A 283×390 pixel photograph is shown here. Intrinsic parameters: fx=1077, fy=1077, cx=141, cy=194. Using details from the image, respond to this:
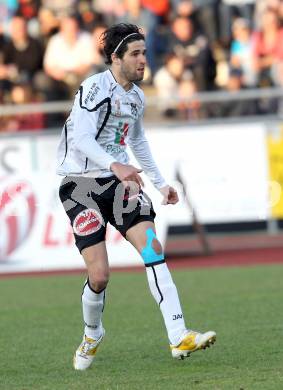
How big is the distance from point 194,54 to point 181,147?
2.53 metres

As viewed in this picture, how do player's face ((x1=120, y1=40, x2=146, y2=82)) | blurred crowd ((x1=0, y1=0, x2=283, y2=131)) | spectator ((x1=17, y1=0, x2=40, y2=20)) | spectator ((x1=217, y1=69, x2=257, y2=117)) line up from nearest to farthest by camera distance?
player's face ((x1=120, y1=40, x2=146, y2=82)) < spectator ((x1=217, y1=69, x2=257, y2=117)) < blurred crowd ((x1=0, y1=0, x2=283, y2=131)) < spectator ((x1=17, y1=0, x2=40, y2=20))

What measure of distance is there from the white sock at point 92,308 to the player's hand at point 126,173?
0.98 meters

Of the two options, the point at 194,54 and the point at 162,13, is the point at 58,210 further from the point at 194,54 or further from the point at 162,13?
the point at 162,13

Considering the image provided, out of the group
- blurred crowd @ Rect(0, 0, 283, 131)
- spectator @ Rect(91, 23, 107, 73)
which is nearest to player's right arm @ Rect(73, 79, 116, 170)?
blurred crowd @ Rect(0, 0, 283, 131)

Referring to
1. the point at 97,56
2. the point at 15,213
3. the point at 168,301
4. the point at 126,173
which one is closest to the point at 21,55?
the point at 97,56

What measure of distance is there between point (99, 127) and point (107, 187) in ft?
1.44

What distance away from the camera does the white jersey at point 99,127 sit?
716 centimetres

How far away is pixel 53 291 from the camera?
42.3 feet

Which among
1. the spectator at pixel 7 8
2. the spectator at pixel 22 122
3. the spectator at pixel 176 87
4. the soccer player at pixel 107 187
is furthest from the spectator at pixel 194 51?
the soccer player at pixel 107 187

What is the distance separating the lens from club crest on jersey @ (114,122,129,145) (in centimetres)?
750

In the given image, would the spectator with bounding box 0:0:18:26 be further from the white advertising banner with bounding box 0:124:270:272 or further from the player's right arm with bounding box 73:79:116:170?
the player's right arm with bounding box 73:79:116:170

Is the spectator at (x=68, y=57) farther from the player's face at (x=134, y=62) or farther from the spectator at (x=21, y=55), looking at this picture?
the player's face at (x=134, y=62)

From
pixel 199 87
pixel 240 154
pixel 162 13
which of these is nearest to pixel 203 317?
pixel 240 154

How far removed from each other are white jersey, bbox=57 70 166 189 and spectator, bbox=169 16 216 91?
10478 mm
